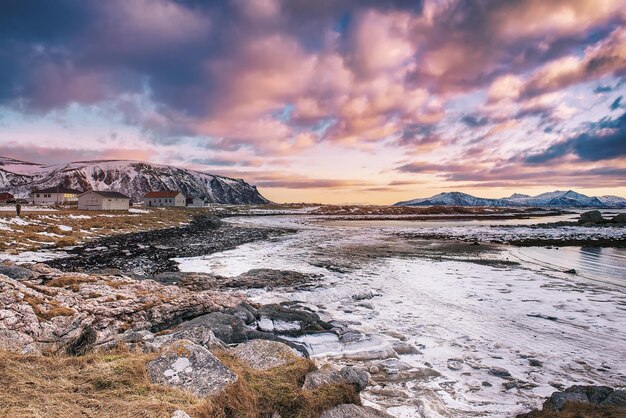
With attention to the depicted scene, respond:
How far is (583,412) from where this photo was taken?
552cm

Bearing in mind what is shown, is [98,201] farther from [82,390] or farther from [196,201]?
[82,390]

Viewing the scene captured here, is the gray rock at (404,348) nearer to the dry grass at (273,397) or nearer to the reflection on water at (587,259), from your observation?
the dry grass at (273,397)

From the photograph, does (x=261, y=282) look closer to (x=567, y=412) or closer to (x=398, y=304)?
(x=398, y=304)

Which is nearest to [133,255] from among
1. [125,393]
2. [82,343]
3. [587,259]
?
[82,343]

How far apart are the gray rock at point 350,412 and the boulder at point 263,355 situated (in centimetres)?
167

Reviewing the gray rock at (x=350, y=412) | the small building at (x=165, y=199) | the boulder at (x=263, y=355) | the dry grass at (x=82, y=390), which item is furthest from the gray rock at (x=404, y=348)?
the small building at (x=165, y=199)

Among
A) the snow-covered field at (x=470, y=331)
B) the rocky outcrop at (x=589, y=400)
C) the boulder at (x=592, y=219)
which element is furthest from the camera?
the boulder at (x=592, y=219)

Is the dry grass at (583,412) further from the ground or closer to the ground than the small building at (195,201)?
closer to the ground

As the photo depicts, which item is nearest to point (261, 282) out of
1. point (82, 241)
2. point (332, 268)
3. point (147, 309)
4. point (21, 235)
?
point (332, 268)

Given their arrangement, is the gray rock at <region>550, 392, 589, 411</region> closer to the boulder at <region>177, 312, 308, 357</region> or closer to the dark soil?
the boulder at <region>177, 312, 308, 357</region>

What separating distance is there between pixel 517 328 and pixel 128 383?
38.3 ft

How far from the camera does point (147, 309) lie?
395 inches

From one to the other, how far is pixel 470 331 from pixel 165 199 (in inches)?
5750

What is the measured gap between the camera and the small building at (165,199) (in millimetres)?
138750
